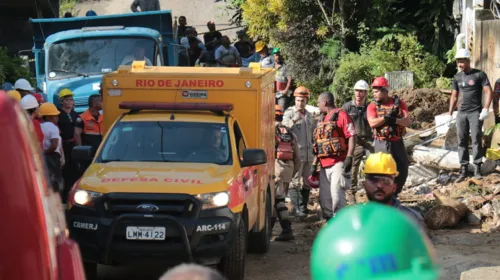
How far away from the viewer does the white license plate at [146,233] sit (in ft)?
29.8

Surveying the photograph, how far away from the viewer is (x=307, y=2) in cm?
2545

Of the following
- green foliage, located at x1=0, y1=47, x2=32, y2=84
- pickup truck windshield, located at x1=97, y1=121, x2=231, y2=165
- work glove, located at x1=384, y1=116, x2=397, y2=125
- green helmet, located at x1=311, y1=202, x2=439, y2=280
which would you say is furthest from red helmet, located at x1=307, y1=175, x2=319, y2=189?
green helmet, located at x1=311, y1=202, x2=439, y2=280

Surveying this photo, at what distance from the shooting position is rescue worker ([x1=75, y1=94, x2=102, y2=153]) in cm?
1337

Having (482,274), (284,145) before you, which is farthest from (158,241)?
(284,145)

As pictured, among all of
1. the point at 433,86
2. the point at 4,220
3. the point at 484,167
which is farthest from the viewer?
the point at 433,86

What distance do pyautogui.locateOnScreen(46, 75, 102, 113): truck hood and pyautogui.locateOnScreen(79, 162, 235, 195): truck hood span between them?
6.89m

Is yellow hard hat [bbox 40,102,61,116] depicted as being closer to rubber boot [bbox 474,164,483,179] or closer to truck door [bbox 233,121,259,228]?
truck door [bbox 233,121,259,228]

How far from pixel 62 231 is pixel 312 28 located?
2114cm

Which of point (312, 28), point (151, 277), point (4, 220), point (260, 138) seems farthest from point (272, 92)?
point (312, 28)

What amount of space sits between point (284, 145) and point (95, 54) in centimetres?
528

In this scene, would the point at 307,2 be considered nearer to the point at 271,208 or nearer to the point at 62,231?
the point at 271,208

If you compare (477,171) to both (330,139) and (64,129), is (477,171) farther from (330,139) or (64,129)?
(64,129)

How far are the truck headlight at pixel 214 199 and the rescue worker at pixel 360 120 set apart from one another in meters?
5.31

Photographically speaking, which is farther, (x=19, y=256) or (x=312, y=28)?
(x=312, y=28)
